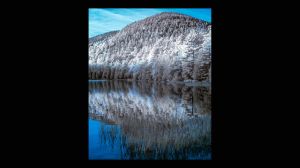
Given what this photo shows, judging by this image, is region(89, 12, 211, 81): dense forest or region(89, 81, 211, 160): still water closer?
region(89, 81, 211, 160): still water

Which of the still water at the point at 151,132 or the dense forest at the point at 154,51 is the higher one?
the dense forest at the point at 154,51

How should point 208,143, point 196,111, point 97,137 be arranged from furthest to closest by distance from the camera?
point 196,111 → point 97,137 → point 208,143

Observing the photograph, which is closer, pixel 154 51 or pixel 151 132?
pixel 151 132

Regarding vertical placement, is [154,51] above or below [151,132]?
above

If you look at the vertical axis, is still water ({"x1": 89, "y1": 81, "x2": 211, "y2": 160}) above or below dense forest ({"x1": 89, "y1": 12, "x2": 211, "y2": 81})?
below

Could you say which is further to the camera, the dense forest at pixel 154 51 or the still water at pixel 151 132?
the dense forest at pixel 154 51

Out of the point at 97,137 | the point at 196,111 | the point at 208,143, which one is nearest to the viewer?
the point at 208,143
